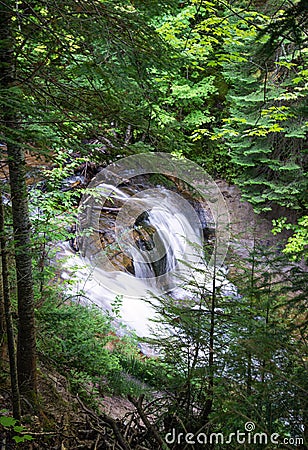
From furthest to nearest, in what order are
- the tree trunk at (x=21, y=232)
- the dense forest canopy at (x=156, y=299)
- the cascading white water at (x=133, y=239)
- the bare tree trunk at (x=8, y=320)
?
1. the cascading white water at (x=133, y=239)
2. the tree trunk at (x=21, y=232)
3. the bare tree trunk at (x=8, y=320)
4. the dense forest canopy at (x=156, y=299)

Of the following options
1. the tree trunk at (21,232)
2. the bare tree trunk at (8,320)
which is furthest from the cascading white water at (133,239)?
the bare tree trunk at (8,320)

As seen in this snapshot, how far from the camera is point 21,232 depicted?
2.73 metres

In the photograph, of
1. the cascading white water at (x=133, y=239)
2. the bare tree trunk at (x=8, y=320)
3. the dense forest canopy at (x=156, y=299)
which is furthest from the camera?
the cascading white water at (x=133, y=239)

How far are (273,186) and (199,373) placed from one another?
309 inches

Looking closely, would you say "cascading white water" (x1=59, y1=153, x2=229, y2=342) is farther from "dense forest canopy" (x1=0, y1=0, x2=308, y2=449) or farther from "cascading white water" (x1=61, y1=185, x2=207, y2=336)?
"dense forest canopy" (x1=0, y1=0, x2=308, y2=449)

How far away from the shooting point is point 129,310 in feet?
Answer: 24.0

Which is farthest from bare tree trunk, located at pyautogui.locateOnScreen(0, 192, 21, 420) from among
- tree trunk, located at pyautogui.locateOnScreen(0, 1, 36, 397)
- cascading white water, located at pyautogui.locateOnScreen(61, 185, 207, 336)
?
cascading white water, located at pyautogui.locateOnScreen(61, 185, 207, 336)

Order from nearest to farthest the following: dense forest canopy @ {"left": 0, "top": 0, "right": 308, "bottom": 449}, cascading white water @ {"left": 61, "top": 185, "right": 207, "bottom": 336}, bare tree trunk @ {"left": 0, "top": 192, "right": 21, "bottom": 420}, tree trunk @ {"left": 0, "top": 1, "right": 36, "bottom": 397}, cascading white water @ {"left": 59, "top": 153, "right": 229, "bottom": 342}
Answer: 1. dense forest canopy @ {"left": 0, "top": 0, "right": 308, "bottom": 449}
2. bare tree trunk @ {"left": 0, "top": 192, "right": 21, "bottom": 420}
3. tree trunk @ {"left": 0, "top": 1, "right": 36, "bottom": 397}
4. cascading white water @ {"left": 61, "top": 185, "right": 207, "bottom": 336}
5. cascading white water @ {"left": 59, "top": 153, "right": 229, "bottom": 342}

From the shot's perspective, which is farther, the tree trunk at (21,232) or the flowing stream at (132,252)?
the flowing stream at (132,252)

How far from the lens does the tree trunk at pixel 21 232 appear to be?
2434mm

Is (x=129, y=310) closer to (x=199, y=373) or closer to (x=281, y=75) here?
(x=199, y=373)

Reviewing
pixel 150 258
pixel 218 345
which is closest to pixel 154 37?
pixel 218 345

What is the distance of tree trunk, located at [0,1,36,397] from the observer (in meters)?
2.43

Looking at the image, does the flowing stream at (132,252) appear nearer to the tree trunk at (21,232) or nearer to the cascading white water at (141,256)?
the cascading white water at (141,256)
